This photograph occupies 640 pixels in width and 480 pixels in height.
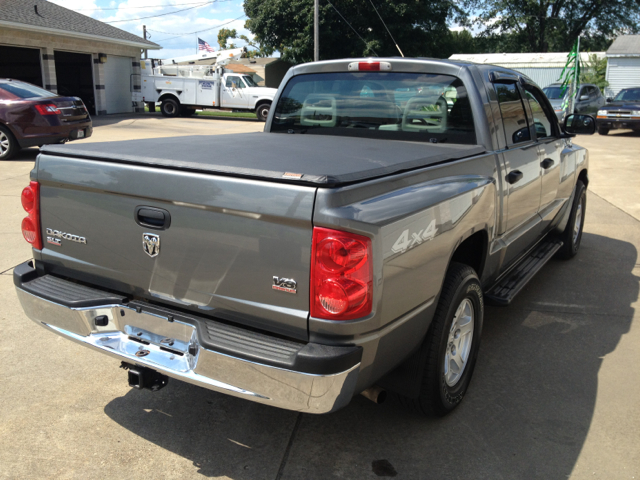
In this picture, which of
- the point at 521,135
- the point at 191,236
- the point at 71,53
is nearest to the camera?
the point at 191,236

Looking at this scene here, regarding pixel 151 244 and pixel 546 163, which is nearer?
pixel 151 244

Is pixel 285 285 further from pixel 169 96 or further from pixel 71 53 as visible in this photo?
pixel 71 53

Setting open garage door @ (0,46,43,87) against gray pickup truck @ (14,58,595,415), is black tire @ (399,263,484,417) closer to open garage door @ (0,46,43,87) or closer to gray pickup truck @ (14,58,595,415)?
gray pickup truck @ (14,58,595,415)

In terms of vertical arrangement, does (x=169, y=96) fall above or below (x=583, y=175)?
above

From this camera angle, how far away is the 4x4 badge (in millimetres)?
2600

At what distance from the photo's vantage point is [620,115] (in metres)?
20.4

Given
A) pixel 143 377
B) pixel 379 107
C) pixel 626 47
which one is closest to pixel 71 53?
pixel 379 107

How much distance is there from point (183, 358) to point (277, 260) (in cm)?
63

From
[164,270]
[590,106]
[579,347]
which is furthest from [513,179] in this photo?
[590,106]

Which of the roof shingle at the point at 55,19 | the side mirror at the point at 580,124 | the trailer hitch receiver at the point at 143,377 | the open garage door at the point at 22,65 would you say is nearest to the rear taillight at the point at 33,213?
the trailer hitch receiver at the point at 143,377

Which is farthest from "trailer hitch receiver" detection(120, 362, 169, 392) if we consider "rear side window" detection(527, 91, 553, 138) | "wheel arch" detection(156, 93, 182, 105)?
"wheel arch" detection(156, 93, 182, 105)

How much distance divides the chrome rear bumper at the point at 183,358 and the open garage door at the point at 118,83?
987 inches

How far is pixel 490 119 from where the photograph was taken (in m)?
3.82

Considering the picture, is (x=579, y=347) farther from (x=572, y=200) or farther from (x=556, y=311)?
(x=572, y=200)
